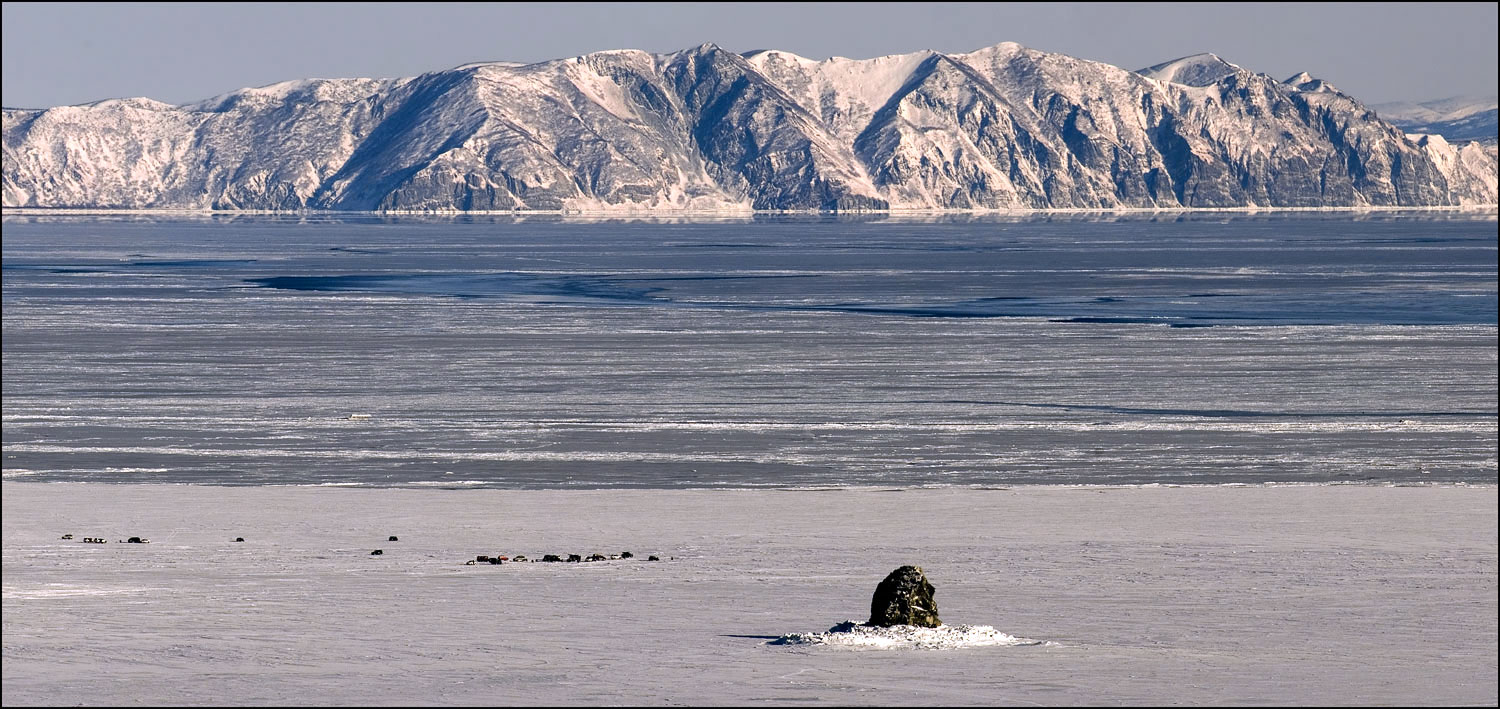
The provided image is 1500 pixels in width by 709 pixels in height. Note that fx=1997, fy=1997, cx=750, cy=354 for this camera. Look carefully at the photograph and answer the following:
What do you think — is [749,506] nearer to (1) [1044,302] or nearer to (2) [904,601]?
(2) [904,601]

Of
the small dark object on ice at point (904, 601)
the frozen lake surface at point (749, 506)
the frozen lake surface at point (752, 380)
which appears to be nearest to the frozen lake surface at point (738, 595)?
the frozen lake surface at point (749, 506)

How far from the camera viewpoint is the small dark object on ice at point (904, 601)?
643 inches

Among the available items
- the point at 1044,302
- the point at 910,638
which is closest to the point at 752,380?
the point at 910,638

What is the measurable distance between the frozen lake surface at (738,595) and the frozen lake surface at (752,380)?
2941 mm

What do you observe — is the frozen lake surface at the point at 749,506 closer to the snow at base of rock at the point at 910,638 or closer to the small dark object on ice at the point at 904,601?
the snow at base of rock at the point at 910,638

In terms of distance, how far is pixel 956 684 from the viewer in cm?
1456

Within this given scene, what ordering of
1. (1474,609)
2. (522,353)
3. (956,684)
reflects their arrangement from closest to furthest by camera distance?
1. (956,684)
2. (1474,609)
3. (522,353)

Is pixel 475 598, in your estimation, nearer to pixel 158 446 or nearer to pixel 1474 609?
pixel 1474 609

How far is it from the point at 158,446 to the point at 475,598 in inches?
603

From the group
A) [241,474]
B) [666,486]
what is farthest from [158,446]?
[666,486]

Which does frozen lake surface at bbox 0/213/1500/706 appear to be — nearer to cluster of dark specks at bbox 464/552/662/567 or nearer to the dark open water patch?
cluster of dark specks at bbox 464/552/662/567

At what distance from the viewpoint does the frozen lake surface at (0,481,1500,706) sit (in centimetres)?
1456

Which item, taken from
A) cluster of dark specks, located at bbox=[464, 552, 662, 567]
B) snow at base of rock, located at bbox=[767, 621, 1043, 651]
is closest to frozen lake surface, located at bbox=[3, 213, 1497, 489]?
cluster of dark specks, located at bbox=[464, 552, 662, 567]

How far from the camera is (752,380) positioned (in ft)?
142
